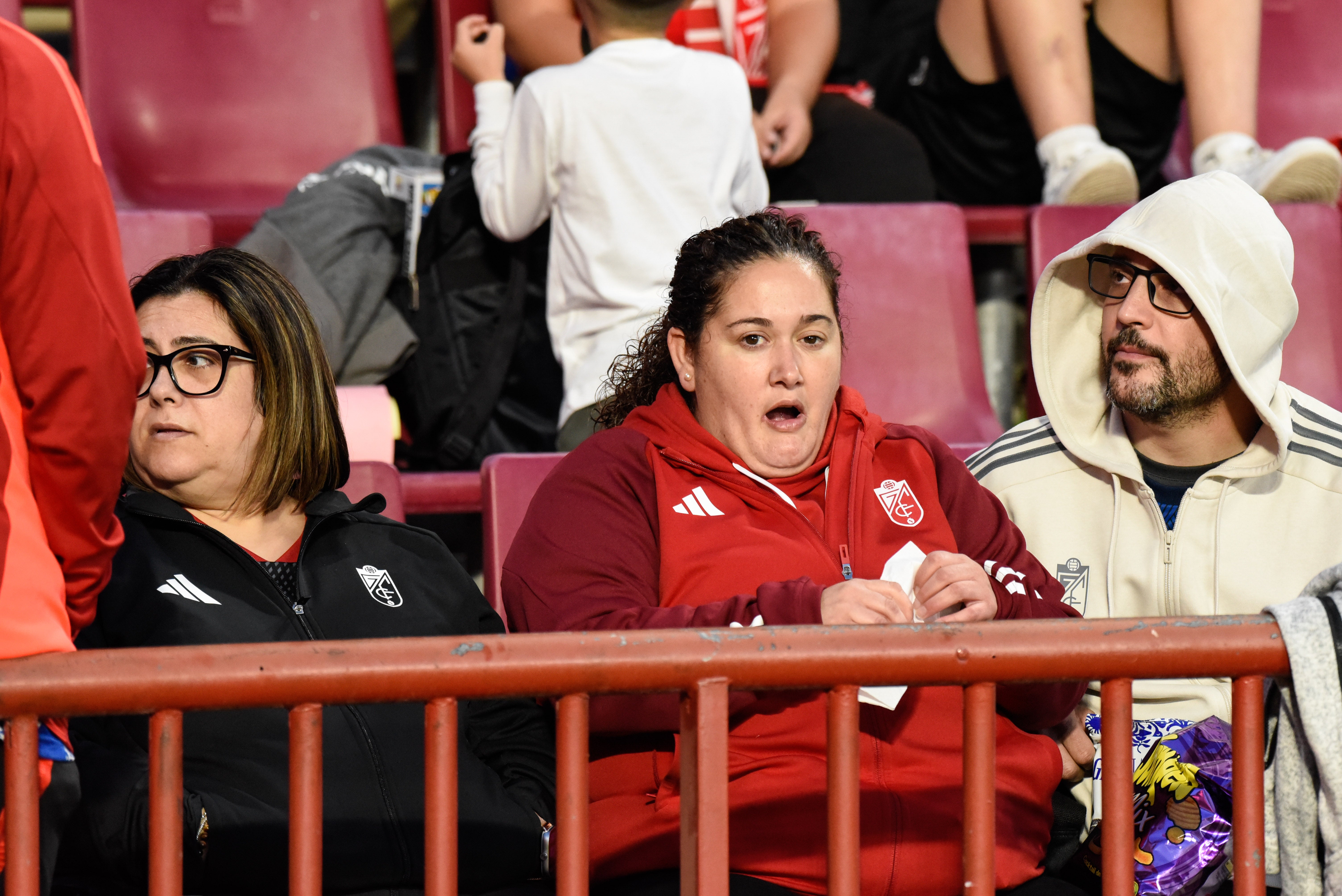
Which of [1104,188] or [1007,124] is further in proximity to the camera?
[1007,124]

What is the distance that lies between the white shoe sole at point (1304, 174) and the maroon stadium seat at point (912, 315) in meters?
0.67

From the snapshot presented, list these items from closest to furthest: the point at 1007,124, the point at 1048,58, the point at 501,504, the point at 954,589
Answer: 1. the point at 954,589
2. the point at 501,504
3. the point at 1048,58
4. the point at 1007,124

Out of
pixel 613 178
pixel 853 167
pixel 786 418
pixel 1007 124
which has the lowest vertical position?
pixel 786 418

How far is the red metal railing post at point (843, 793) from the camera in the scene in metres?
1.32

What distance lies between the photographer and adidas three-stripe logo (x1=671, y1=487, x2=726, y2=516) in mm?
1913

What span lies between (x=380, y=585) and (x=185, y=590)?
259mm

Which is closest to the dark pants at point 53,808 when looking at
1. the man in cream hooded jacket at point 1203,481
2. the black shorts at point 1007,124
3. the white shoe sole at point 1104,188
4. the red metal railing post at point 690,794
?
the red metal railing post at point 690,794

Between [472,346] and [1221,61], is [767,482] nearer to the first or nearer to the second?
[472,346]

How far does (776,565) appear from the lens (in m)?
1.87

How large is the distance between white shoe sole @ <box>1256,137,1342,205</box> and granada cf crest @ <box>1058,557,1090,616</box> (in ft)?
4.49

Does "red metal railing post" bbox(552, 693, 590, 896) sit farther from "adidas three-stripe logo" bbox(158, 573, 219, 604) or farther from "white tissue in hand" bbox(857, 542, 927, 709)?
"adidas three-stripe logo" bbox(158, 573, 219, 604)

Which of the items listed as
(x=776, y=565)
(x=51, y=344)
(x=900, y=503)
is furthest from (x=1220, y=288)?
(x=51, y=344)

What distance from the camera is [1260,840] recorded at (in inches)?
54.6

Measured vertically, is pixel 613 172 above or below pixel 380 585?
above
